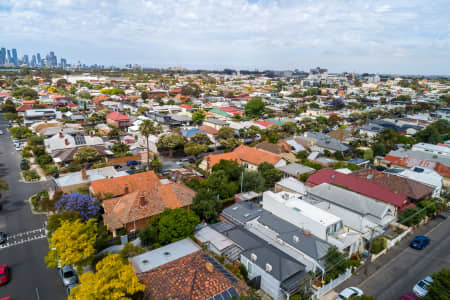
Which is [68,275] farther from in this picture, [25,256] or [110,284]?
[110,284]

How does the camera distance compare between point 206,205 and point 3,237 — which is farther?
point 206,205

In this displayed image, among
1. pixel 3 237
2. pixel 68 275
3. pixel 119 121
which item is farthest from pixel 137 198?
pixel 119 121

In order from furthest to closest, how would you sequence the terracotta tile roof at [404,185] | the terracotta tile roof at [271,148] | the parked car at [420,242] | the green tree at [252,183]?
1. the terracotta tile roof at [271,148]
2. the green tree at [252,183]
3. the terracotta tile roof at [404,185]
4. the parked car at [420,242]

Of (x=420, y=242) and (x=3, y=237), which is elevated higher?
(x=420, y=242)

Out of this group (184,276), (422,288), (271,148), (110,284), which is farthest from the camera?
(271,148)

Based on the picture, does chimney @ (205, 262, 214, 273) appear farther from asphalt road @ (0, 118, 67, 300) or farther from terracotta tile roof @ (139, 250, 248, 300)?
asphalt road @ (0, 118, 67, 300)

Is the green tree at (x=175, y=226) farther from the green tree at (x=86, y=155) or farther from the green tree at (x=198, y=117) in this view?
the green tree at (x=198, y=117)

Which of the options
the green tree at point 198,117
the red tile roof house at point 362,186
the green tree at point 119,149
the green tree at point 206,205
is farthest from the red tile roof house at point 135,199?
the green tree at point 198,117
